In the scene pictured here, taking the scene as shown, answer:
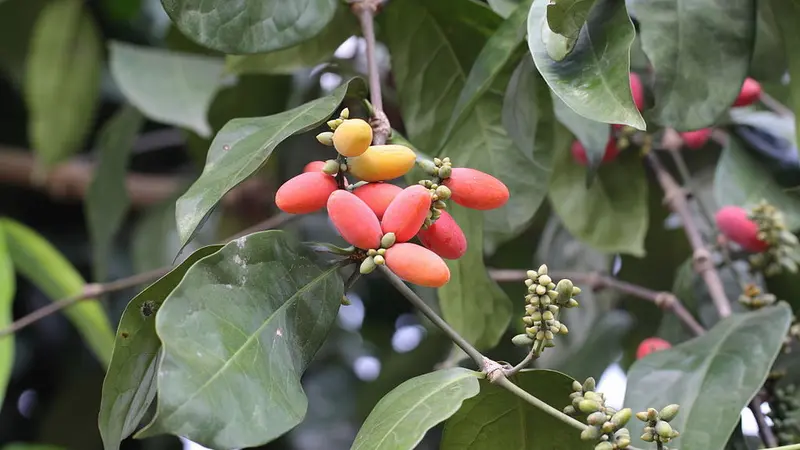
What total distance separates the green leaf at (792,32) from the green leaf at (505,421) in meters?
0.25

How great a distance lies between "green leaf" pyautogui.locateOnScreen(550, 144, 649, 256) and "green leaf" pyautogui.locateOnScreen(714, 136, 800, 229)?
67 mm

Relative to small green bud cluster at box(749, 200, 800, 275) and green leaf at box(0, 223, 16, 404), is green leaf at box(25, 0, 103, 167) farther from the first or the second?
small green bud cluster at box(749, 200, 800, 275)

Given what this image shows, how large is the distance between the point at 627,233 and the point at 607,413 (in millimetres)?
389

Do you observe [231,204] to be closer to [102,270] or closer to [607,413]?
[102,270]

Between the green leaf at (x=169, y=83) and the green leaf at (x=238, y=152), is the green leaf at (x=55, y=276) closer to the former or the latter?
the green leaf at (x=169, y=83)

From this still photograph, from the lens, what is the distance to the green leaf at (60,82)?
1040 mm

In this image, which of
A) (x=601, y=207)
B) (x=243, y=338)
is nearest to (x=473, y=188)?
(x=243, y=338)

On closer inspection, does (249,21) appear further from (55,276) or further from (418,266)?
(55,276)

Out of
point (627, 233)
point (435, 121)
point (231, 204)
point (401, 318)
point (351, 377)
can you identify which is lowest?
point (351, 377)

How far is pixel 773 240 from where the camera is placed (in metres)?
0.64

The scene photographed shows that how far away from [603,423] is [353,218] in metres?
0.14

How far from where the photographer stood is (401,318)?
4.06 feet

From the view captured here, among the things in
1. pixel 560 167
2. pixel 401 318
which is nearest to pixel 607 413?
pixel 560 167

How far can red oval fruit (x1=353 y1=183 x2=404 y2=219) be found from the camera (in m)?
0.39
